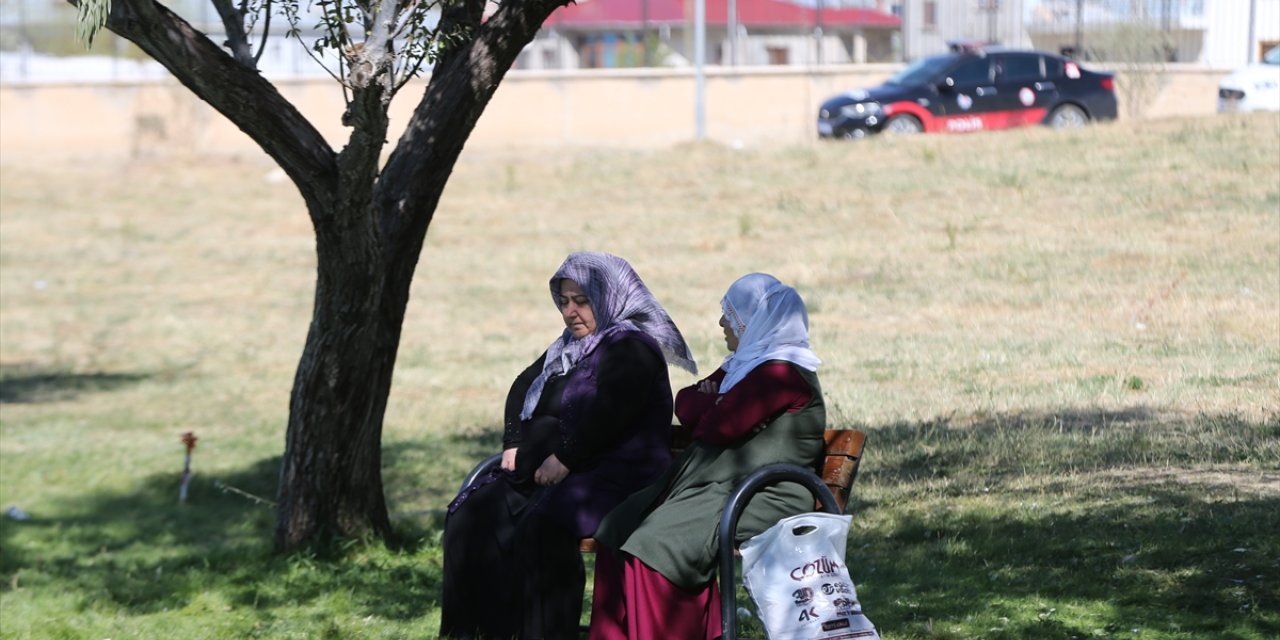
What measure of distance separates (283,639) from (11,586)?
8.72 feet

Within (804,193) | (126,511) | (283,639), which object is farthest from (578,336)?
(804,193)

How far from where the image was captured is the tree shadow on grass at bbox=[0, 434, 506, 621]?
6.73 m

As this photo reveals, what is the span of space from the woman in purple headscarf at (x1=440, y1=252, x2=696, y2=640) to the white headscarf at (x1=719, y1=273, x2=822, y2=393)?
46cm

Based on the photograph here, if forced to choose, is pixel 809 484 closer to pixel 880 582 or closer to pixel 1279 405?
pixel 880 582

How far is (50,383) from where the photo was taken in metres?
14.2

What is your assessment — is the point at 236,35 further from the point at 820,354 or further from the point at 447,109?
the point at 820,354

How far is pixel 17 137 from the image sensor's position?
28.0 m

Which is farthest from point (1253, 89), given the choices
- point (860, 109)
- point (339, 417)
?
point (339, 417)

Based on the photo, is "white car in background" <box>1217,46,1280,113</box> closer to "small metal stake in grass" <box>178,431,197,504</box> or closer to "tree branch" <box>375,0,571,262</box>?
"small metal stake in grass" <box>178,431,197,504</box>

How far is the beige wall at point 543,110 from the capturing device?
28016 mm

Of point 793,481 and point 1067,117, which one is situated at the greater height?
point 1067,117

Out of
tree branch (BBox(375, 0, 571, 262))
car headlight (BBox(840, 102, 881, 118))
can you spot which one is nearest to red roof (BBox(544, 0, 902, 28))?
car headlight (BBox(840, 102, 881, 118))

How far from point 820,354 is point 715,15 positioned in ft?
130

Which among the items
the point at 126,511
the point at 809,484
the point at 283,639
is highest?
the point at 809,484
